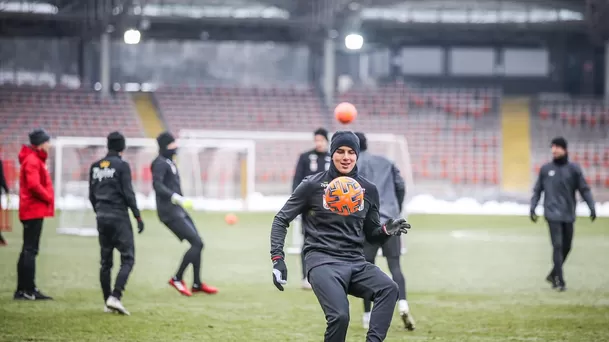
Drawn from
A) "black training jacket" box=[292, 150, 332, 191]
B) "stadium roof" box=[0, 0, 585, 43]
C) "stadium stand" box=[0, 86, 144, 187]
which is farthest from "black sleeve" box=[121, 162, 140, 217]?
"stadium roof" box=[0, 0, 585, 43]

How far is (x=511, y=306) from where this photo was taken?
11539 mm

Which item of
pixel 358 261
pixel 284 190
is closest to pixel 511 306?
pixel 358 261

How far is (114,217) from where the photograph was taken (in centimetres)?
1052

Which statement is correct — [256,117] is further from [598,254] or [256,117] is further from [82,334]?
[82,334]

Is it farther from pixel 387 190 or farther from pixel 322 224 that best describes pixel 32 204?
pixel 322 224

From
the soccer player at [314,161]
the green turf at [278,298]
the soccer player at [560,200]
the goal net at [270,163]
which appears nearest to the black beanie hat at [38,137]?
the green turf at [278,298]

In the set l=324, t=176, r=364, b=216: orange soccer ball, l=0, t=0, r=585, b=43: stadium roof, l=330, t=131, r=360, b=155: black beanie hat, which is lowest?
l=324, t=176, r=364, b=216: orange soccer ball

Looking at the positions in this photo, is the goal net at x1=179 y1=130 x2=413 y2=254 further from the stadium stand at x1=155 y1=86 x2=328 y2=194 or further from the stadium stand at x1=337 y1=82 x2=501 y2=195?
the stadium stand at x1=155 y1=86 x2=328 y2=194

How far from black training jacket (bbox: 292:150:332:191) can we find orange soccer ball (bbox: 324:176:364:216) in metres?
5.86

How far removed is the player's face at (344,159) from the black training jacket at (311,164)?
19.0 feet

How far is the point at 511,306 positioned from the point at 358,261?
16.6ft

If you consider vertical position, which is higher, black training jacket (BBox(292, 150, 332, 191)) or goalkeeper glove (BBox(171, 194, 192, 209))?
black training jacket (BBox(292, 150, 332, 191))

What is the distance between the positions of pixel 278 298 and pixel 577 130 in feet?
101

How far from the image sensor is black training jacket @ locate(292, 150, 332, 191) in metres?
12.9
